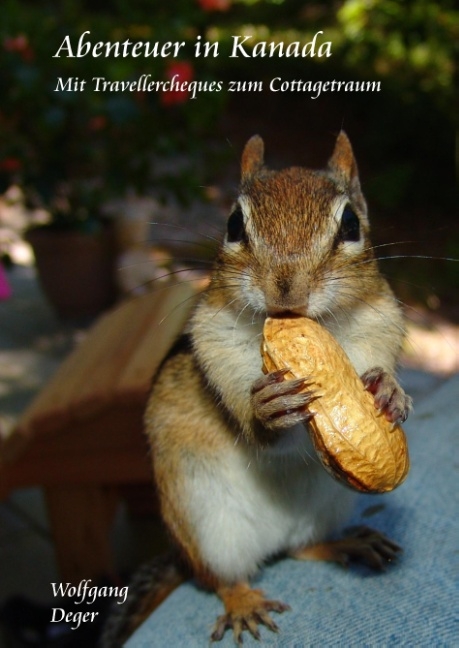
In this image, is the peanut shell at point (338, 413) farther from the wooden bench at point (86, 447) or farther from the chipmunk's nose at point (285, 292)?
the wooden bench at point (86, 447)

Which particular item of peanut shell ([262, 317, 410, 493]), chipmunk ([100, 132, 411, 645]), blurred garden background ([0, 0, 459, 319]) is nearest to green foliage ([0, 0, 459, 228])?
blurred garden background ([0, 0, 459, 319])

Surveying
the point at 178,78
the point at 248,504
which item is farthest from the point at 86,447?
the point at 178,78

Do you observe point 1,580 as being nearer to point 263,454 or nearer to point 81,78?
point 263,454

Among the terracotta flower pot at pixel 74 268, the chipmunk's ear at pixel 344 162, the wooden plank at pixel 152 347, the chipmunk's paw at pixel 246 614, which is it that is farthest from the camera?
the terracotta flower pot at pixel 74 268

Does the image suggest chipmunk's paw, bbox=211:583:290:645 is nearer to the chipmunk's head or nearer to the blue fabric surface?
the blue fabric surface

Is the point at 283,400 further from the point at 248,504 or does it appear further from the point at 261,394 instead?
the point at 248,504

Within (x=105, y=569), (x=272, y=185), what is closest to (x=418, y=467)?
(x=272, y=185)

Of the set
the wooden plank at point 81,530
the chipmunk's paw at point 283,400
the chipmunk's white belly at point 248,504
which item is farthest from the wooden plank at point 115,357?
the chipmunk's paw at point 283,400

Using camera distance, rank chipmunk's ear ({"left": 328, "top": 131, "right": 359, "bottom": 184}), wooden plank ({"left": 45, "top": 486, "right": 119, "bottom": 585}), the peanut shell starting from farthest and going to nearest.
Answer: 1. wooden plank ({"left": 45, "top": 486, "right": 119, "bottom": 585})
2. chipmunk's ear ({"left": 328, "top": 131, "right": 359, "bottom": 184})
3. the peanut shell
